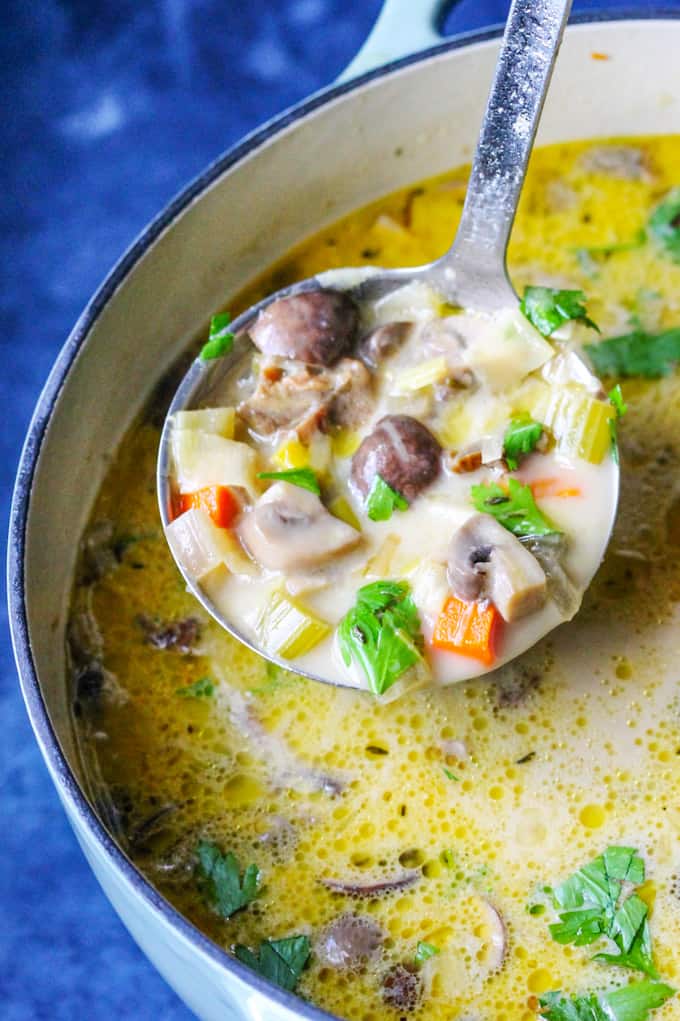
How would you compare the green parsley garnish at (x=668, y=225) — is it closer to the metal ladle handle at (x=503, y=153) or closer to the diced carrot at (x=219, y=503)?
the metal ladle handle at (x=503, y=153)

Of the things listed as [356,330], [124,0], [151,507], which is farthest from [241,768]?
[124,0]

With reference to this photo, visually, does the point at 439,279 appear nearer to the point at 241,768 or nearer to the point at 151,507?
the point at 151,507

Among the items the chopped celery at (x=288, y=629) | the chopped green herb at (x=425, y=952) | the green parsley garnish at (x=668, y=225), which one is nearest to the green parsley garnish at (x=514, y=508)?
the chopped celery at (x=288, y=629)

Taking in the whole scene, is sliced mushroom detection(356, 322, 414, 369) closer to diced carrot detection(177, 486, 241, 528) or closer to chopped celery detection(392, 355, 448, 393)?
chopped celery detection(392, 355, 448, 393)

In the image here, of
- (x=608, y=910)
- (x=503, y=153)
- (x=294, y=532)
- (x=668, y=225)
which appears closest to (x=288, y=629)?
(x=294, y=532)

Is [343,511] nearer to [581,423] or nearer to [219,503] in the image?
[219,503]

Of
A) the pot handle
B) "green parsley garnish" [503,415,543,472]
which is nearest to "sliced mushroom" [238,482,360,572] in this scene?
"green parsley garnish" [503,415,543,472]
